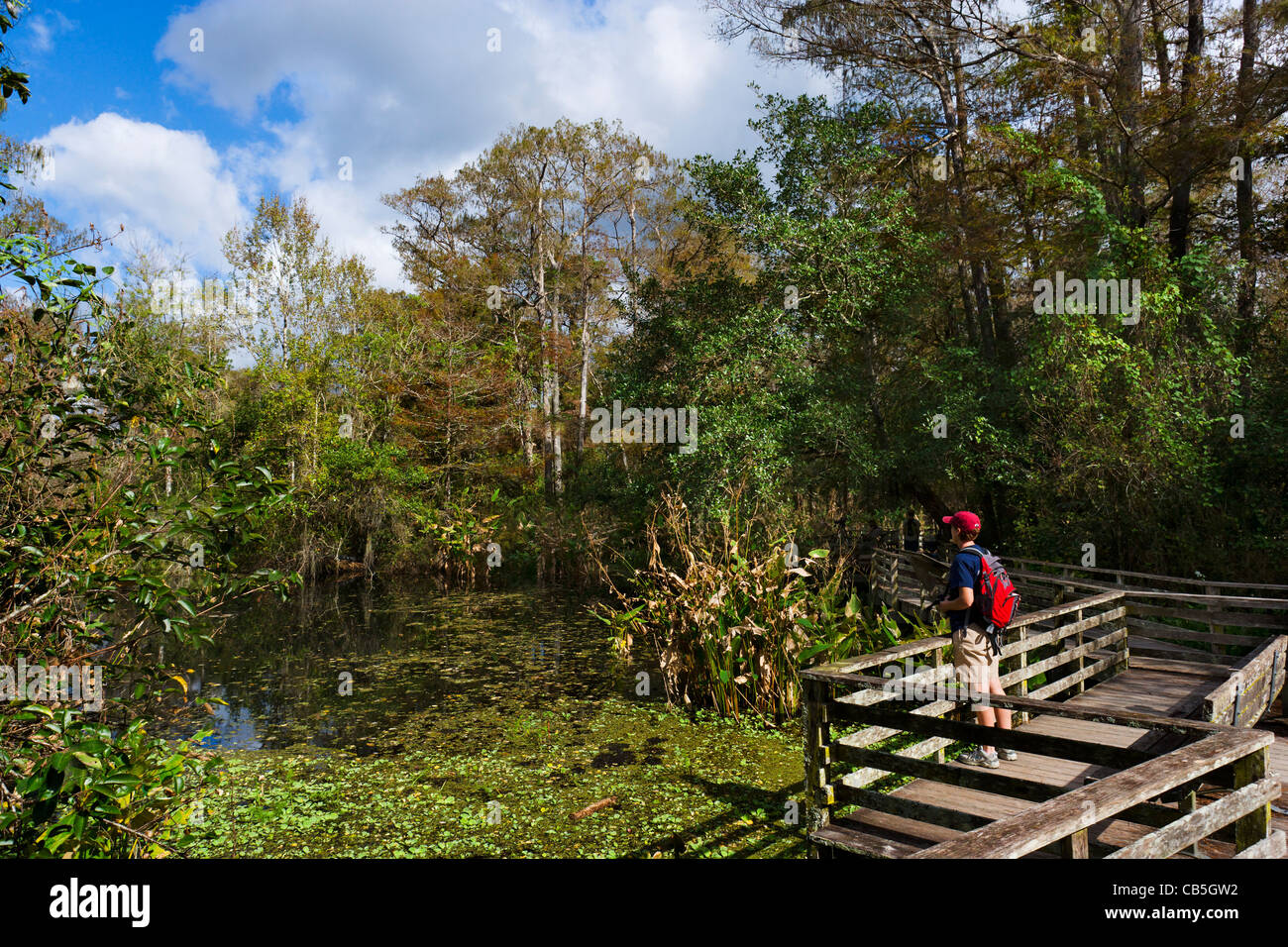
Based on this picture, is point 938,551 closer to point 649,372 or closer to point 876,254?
point 876,254

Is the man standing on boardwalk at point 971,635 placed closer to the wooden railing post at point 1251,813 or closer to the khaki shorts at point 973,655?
the khaki shorts at point 973,655

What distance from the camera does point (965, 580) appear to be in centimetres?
532

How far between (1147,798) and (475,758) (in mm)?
5932

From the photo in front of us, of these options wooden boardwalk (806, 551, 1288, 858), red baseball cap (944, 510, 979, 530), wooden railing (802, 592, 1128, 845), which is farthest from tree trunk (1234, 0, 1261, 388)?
red baseball cap (944, 510, 979, 530)

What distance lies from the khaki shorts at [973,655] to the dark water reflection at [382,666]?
17.1ft

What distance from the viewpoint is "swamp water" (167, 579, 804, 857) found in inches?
224

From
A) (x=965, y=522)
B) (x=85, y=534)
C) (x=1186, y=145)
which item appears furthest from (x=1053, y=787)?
(x=1186, y=145)

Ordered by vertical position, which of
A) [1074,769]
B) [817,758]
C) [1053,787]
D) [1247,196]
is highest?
[1247,196]

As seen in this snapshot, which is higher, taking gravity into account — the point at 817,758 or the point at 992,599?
the point at 992,599

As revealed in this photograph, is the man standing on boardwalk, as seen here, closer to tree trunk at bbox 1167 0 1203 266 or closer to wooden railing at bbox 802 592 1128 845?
wooden railing at bbox 802 592 1128 845

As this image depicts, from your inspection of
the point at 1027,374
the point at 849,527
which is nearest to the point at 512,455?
the point at 849,527

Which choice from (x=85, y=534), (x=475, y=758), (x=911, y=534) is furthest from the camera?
(x=911, y=534)

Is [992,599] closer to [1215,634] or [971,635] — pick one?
[971,635]

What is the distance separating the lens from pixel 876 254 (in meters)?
15.1
